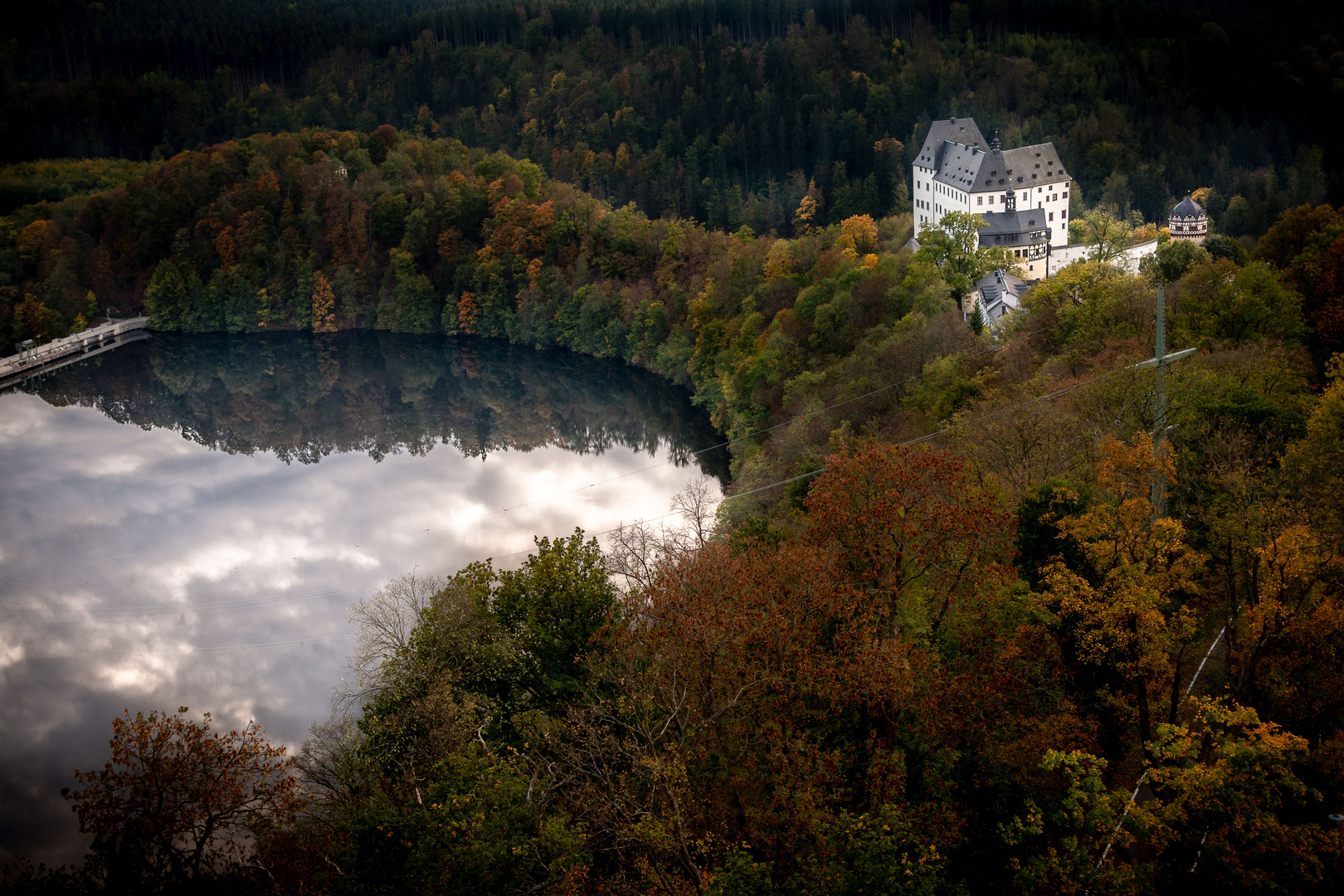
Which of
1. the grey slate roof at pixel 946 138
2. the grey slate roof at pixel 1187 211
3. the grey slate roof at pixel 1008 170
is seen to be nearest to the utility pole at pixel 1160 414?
the grey slate roof at pixel 1187 211

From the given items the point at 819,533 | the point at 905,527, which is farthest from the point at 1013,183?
the point at 905,527

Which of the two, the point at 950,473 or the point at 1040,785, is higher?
the point at 950,473

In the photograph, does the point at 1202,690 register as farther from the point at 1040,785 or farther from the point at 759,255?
the point at 759,255

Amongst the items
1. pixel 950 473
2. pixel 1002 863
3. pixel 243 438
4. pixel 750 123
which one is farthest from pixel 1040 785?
pixel 750 123

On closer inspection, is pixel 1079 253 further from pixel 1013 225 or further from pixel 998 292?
pixel 998 292

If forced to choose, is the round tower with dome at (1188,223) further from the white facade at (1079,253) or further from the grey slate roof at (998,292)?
the grey slate roof at (998,292)

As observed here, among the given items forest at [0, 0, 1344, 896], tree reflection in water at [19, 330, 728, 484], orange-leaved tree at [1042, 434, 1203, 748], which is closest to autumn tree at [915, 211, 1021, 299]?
forest at [0, 0, 1344, 896]
